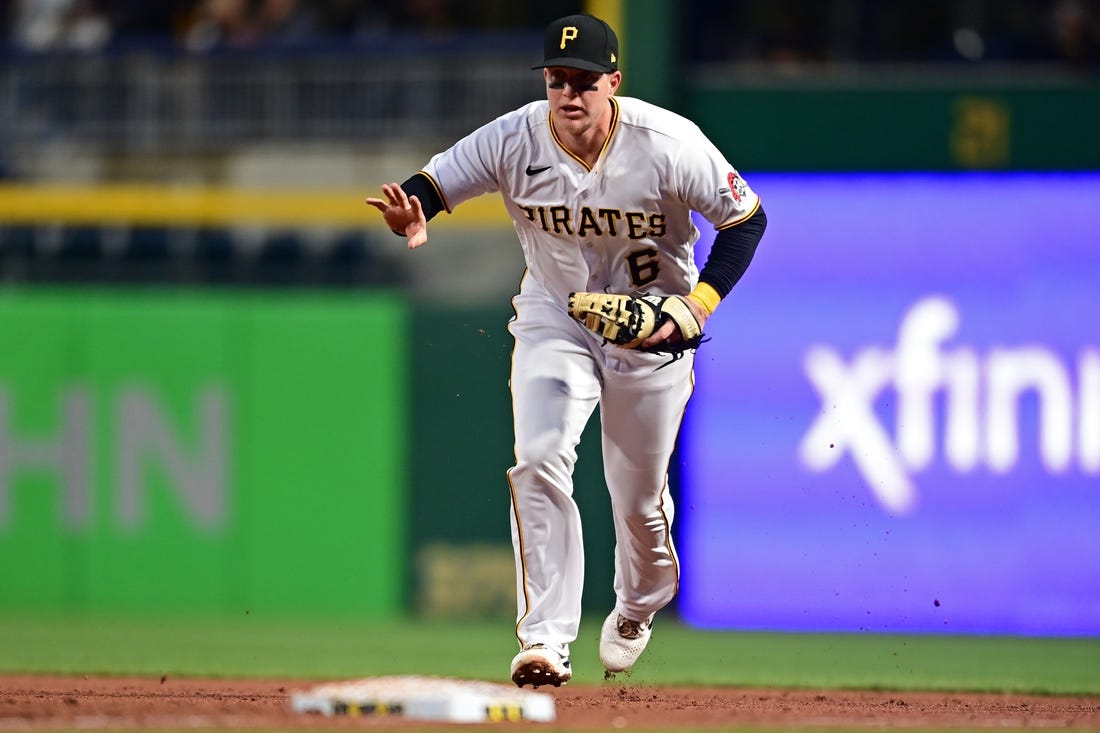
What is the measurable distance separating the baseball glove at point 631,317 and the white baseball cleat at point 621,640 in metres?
1.21

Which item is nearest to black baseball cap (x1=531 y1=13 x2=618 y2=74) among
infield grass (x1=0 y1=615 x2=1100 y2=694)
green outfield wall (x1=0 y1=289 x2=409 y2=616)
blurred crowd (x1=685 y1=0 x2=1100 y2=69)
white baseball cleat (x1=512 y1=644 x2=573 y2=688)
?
white baseball cleat (x1=512 y1=644 x2=573 y2=688)

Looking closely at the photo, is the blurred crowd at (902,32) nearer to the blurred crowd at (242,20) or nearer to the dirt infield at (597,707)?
the blurred crowd at (242,20)

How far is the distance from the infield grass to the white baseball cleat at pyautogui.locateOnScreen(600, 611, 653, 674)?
715mm

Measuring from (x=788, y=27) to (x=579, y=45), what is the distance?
22.1 ft

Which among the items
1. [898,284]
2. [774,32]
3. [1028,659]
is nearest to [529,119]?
[1028,659]

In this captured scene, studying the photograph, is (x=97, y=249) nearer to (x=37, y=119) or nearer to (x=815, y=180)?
(x=37, y=119)

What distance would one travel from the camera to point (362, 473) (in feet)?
36.3

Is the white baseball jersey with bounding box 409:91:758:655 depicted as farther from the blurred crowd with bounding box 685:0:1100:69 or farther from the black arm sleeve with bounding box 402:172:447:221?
the blurred crowd with bounding box 685:0:1100:69

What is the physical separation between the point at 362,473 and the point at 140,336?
1.62 m

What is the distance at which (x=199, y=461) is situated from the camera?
11039 millimetres

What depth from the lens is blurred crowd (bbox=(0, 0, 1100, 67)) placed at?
1172 cm

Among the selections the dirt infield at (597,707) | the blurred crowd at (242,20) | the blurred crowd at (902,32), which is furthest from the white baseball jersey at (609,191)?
the blurred crowd at (242,20)

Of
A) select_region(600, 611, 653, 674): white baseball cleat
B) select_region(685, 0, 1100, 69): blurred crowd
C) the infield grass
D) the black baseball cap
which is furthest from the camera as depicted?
select_region(685, 0, 1100, 69): blurred crowd

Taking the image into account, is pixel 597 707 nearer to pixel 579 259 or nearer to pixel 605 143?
pixel 579 259
